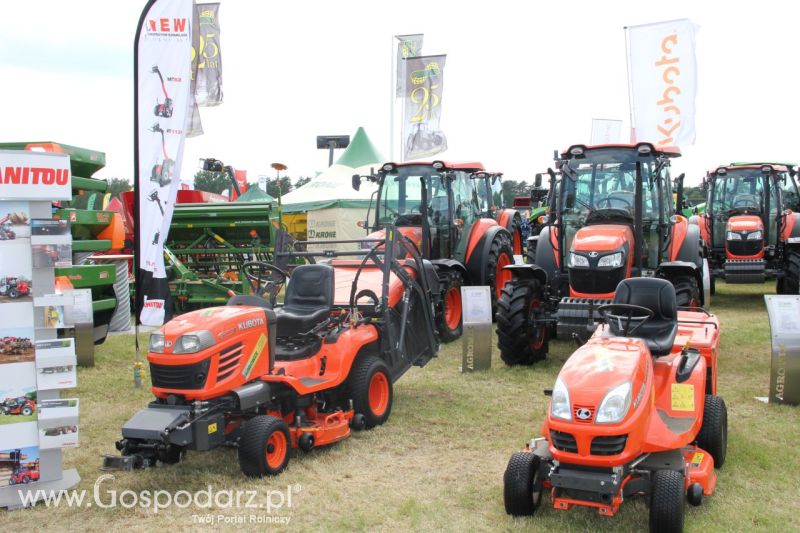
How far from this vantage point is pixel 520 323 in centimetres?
727

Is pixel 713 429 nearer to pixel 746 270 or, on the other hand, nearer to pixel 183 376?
pixel 183 376

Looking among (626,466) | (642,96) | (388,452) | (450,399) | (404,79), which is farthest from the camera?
(404,79)

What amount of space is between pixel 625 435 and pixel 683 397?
2.51ft

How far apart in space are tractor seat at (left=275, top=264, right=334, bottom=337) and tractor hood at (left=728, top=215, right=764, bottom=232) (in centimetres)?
844

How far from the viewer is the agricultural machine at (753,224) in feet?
38.2

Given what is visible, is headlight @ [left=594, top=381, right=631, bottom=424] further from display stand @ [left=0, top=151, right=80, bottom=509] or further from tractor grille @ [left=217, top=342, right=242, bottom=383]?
display stand @ [left=0, top=151, right=80, bottom=509]

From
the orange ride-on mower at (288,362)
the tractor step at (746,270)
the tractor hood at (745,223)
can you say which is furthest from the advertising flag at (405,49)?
the orange ride-on mower at (288,362)

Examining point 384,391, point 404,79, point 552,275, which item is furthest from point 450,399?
point 404,79

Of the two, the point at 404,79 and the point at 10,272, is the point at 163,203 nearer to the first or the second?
the point at 10,272

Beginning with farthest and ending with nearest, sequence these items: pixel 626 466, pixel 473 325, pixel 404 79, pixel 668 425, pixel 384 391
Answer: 1. pixel 404 79
2. pixel 473 325
3. pixel 384 391
4. pixel 668 425
5. pixel 626 466

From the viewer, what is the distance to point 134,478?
469 centimetres

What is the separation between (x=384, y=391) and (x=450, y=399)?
2.86 ft

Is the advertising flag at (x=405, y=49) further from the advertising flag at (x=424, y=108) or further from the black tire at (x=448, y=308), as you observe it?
the black tire at (x=448, y=308)

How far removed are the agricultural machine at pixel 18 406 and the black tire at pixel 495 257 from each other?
646cm
